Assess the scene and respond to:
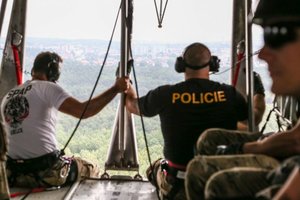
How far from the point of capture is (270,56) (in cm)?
111

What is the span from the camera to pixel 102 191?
2.76m

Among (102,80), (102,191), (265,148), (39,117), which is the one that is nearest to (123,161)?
(102,191)

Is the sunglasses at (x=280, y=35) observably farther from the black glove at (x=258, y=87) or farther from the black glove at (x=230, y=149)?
the black glove at (x=258, y=87)

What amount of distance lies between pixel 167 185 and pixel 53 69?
0.96 meters

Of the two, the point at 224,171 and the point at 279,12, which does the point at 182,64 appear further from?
the point at 279,12

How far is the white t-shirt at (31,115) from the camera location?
8.61 feet

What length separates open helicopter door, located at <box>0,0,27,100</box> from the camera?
3.42m

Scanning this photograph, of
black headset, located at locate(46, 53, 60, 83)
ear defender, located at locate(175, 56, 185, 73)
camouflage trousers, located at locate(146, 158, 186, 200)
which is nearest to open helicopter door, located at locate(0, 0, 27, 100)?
black headset, located at locate(46, 53, 60, 83)

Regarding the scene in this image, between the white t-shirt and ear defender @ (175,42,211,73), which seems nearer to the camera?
ear defender @ (175,42,211,73)

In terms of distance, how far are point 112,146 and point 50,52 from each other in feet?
2.91

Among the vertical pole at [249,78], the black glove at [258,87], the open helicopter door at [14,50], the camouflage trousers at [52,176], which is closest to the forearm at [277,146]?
the vertical pole at [249,78]

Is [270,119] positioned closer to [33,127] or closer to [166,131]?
[166,131]

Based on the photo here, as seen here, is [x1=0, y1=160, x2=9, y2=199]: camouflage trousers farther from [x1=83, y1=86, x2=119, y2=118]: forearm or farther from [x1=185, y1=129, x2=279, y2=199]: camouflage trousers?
[x1=83, y1=86, x2=119, y2=118]: forearm

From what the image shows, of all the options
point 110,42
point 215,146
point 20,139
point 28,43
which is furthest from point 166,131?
point 28,43
